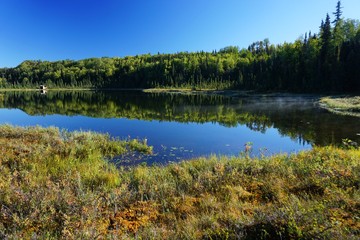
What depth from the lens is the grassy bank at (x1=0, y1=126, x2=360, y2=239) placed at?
4910mm

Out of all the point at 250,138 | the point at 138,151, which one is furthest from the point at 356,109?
the point at 138,151

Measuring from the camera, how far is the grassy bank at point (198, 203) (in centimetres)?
491

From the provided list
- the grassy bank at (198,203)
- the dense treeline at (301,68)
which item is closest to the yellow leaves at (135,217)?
the grassy bank at (198,203)

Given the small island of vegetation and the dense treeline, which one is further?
the dense treeline

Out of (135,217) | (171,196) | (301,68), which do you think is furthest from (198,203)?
(301,68)

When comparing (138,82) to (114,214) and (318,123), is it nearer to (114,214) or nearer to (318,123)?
(318,123)

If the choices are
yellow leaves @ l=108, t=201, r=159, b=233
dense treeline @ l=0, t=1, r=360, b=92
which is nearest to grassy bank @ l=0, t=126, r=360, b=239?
yellow leaves @ l=108, t=201, r=159, b=233

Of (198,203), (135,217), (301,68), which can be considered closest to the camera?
(135,217)

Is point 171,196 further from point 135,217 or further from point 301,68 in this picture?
point 301,68

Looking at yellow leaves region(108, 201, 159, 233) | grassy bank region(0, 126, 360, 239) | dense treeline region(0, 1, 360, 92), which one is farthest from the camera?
dense treeline region(0, 1, 360, 92)

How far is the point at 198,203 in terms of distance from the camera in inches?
277

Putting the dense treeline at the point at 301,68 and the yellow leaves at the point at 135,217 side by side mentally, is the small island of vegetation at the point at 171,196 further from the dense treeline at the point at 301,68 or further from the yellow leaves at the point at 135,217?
the dense treeline at the point at 301,68

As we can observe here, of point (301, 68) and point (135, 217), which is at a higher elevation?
point (301, 68)

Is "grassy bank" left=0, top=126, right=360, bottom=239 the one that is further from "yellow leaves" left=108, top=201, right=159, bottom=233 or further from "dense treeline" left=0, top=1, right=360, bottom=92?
"dense treeline" left=0, top=1, right=360, bottom=92
